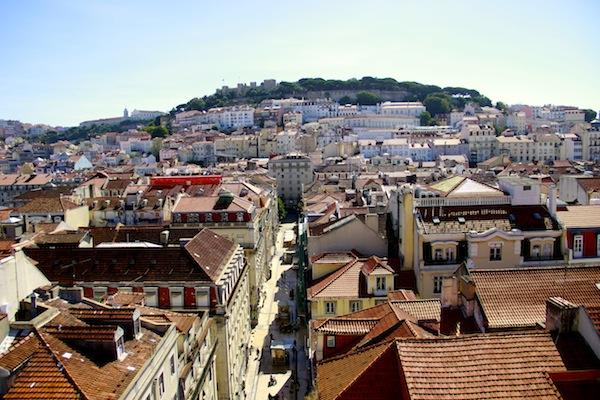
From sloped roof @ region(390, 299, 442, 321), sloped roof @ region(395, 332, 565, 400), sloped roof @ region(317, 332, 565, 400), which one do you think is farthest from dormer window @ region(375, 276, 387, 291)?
sloped roof @ region(395, 332, 565, 400)

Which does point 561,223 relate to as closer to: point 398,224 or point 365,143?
point 398,224

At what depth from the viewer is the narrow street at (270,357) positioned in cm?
4538

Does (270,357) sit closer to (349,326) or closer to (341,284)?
(341,284)

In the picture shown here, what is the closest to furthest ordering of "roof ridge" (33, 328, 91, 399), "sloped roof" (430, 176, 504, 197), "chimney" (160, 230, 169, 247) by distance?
1. "roof ridge" (33, 328, 91, 399)
2. "sloped roof" (430, 176, 504, 197)
3. "chimney" (160, 230, 169, 247)

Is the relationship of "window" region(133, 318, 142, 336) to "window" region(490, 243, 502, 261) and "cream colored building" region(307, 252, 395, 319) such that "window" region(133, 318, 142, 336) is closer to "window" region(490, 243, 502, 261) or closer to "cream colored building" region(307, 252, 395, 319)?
"cream colored building" region(307, 252, 395, 319)

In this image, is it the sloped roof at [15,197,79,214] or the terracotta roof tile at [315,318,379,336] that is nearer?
the terracotta roof tile at [315,318,379,336]

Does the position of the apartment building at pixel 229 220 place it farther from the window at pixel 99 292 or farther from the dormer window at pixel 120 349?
the dormer window at pixel 120 349

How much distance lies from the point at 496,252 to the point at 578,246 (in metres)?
6.10

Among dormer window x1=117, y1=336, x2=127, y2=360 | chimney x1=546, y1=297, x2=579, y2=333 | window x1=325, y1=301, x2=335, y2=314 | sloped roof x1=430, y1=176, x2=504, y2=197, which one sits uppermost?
sloped roof x1=430, y1=176, x2=504, y2=197

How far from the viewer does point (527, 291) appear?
81.4 feet

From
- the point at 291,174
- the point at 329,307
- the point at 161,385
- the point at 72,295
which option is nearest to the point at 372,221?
the point at 329,307

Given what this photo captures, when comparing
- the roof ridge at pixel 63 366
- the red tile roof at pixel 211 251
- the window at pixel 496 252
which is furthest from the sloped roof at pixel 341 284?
the roof ridge at pixel 63 366

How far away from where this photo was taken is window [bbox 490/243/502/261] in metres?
39.5

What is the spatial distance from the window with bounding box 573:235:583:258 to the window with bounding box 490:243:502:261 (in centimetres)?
559
